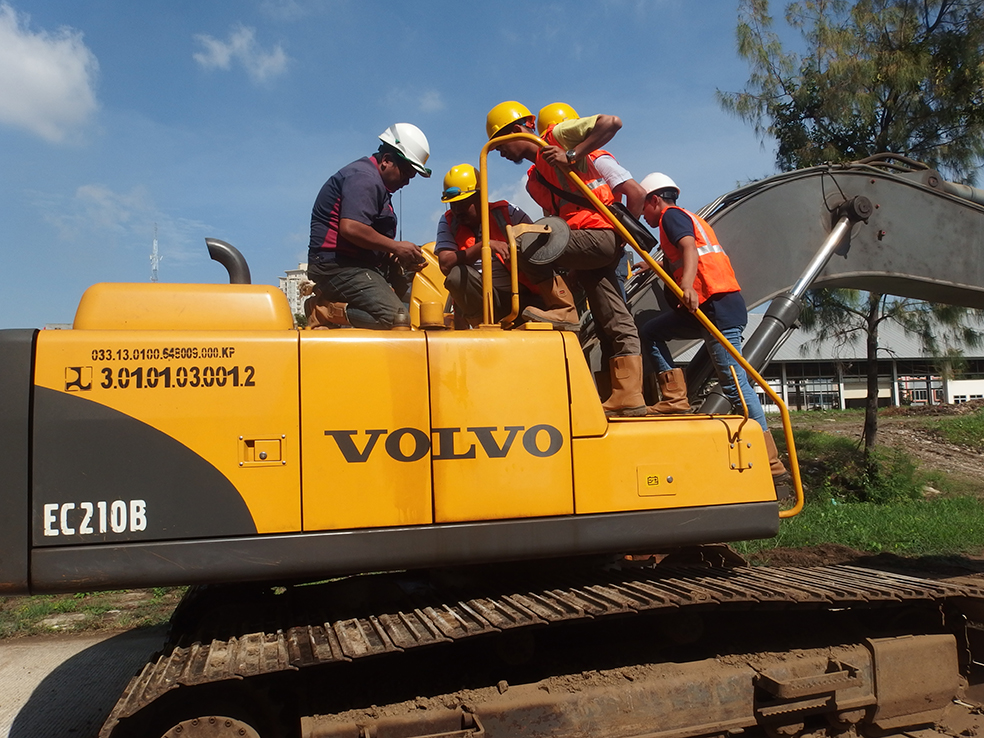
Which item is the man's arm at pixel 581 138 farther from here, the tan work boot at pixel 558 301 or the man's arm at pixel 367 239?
the man's arm at pixel 367 239

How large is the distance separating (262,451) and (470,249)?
1639 millimetres

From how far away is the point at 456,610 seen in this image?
3008 mm

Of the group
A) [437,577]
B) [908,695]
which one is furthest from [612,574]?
[908,695]

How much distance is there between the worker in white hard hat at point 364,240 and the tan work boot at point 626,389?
1102 millimetres

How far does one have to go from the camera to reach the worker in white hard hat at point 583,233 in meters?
3.54

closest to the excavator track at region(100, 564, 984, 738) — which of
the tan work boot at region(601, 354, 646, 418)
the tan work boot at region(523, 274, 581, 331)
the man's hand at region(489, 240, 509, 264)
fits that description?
the tan work boot at region(601, 354, 646, 418)

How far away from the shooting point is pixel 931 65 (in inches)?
427

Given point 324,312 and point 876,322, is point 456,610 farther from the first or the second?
point 876,322

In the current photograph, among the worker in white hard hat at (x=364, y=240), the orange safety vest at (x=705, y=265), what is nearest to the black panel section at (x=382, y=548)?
the worker in white hard hat at (x=364, y=240)

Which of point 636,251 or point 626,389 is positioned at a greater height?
point 636,251

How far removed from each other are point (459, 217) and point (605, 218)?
4.56 feet

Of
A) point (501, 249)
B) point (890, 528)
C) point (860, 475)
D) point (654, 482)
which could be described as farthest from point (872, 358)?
point (654, 482)

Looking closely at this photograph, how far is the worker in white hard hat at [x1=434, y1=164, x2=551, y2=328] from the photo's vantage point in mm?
3816

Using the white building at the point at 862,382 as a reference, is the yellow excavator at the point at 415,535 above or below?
below
